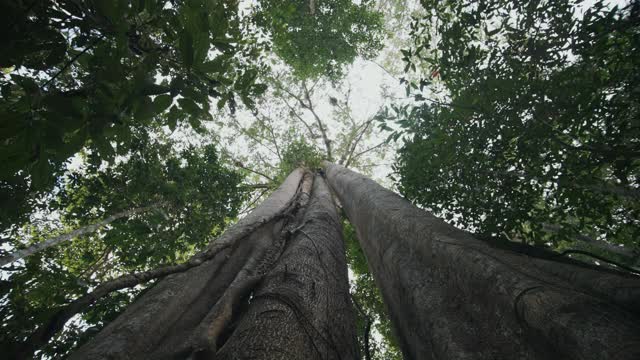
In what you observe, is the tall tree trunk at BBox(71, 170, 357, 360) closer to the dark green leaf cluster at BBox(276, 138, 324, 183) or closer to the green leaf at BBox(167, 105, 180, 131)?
the green leaf at BBox(167, 105, 180, 131)

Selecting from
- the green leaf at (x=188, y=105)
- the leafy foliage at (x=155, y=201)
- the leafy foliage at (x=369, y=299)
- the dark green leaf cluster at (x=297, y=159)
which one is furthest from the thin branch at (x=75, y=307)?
the dark green leaf cluster at (x=297, y=159)

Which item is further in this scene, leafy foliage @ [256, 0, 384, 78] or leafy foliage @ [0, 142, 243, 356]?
leafy foliage @ [256, 0, 384, 78]

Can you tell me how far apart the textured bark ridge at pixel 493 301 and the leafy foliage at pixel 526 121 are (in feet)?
3.96

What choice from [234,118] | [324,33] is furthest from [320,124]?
[234,118]

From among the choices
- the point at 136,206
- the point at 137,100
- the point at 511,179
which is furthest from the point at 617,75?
the point at 136,206

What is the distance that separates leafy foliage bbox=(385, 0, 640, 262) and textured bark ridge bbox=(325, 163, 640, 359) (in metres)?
1.21

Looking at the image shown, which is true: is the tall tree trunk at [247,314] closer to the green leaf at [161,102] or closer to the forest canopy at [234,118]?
the forest canopy at [234,118]

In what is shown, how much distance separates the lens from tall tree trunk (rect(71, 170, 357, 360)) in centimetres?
119

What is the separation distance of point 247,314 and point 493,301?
1.06 m

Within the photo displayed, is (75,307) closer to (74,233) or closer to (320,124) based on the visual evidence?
(74,233)

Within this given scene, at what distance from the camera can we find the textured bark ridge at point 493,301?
2.59 ft

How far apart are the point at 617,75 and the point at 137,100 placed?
10.0 feet

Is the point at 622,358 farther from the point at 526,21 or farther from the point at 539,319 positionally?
the point at 526,21

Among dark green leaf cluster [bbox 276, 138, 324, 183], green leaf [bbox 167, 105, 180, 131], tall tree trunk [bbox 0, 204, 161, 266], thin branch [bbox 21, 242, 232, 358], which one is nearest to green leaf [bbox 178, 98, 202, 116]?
green leaf [bbox 167, 105, 180, 131]
